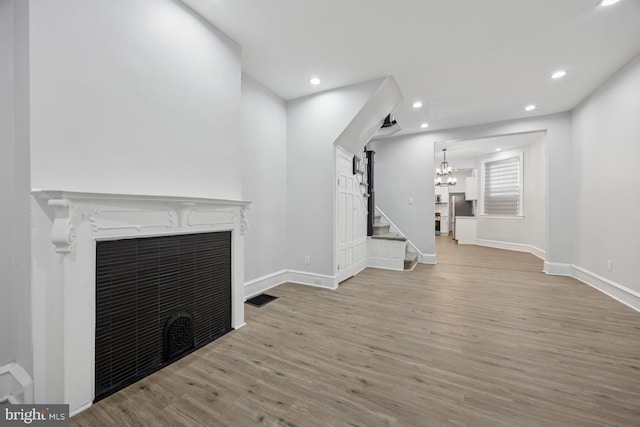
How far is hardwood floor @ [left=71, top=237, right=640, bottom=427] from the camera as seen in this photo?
4.24 ft

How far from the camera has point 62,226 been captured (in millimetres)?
1239

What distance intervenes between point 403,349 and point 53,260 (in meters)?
2.40

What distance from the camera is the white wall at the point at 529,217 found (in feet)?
19.5

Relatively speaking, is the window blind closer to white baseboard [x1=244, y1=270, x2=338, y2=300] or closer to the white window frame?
the white window frame

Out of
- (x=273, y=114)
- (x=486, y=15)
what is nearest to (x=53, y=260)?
(x=273, y=114)

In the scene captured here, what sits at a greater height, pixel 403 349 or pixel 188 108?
pixel 188 108

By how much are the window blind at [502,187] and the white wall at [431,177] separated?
10.1 feet

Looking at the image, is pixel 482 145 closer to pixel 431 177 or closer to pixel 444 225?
pixel 431 177

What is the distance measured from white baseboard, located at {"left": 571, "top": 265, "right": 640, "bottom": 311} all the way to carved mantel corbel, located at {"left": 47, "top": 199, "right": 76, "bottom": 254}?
5.23m

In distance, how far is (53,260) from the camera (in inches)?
49.9

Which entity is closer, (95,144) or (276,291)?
(95,144)

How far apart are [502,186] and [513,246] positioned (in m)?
1.92

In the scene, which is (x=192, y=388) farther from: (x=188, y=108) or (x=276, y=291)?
(x=188, y=108)

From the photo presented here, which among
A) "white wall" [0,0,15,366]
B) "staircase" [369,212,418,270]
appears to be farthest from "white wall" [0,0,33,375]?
"staircase" [369,212,418,270]
